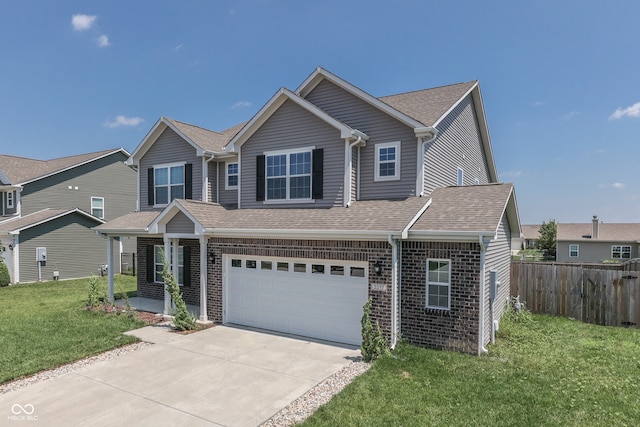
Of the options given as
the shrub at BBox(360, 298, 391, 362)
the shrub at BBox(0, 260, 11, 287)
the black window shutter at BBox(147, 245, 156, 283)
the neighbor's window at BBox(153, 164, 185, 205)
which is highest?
the neighbor's window at BBox(153, 164, 185, 205)

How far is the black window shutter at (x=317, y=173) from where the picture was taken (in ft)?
37.2

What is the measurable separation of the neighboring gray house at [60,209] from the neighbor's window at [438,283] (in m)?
22.5

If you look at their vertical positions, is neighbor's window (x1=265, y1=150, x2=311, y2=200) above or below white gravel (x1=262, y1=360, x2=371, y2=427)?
above

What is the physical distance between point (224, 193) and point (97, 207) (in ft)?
57.9

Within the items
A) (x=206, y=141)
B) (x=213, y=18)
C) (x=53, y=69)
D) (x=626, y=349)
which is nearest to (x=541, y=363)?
(x=626, y=349)

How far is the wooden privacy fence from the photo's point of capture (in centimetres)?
1129

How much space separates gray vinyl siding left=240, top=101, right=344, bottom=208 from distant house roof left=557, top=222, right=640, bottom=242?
1493 inches

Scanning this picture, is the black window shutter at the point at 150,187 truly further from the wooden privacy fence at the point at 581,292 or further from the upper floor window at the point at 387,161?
the wooden privacy fence at the point at 581,292

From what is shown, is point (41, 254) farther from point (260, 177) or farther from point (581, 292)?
Answer: point (581, 292)

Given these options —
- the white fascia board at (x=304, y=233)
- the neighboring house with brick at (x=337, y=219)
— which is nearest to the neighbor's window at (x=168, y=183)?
the neighboring house with brick at (x=337, y=219)

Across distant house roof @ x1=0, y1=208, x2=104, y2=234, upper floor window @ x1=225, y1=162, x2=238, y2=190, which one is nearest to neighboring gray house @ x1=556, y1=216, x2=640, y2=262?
upper floor window @ x1=225, y1=162, x2=238, y2=190

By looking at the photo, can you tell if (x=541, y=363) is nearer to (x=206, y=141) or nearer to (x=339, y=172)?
(x=339, y=172)

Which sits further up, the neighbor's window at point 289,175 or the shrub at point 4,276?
the neighbor's window at point 289,175

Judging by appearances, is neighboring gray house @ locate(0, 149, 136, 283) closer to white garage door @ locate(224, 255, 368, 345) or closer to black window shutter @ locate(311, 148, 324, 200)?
white garage door @ locate(224, 255, 368, 345)
